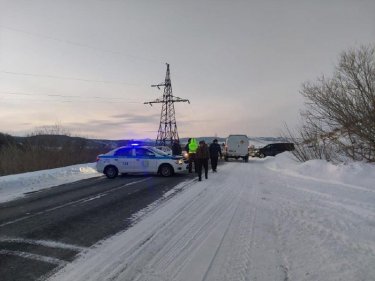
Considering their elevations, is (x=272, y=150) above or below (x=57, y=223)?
above

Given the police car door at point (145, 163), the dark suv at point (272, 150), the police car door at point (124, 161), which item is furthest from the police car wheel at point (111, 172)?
the dark suv at point (272, 150)

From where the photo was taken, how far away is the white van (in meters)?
37.7

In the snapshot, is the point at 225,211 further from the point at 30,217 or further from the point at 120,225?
the point at 30,217

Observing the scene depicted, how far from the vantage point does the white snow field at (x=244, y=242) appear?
540 cm

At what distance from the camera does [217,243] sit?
6.84 meters

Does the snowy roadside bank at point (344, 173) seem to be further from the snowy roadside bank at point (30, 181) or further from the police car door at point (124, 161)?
the snowy roadside bank at point (30, 181)

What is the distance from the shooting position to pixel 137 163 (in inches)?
812

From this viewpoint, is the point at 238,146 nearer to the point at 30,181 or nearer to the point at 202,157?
the point at 202,157

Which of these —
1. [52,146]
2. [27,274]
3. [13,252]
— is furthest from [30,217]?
[52,146]

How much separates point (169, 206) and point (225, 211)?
167 centimetres

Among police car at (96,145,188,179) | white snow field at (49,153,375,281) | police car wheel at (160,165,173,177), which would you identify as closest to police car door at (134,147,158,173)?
police car at (96,145,188,179)

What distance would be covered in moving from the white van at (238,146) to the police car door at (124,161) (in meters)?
18.5

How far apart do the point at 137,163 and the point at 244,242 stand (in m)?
14.2

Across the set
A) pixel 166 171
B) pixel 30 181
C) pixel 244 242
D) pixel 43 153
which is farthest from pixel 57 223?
pixel 43 153
